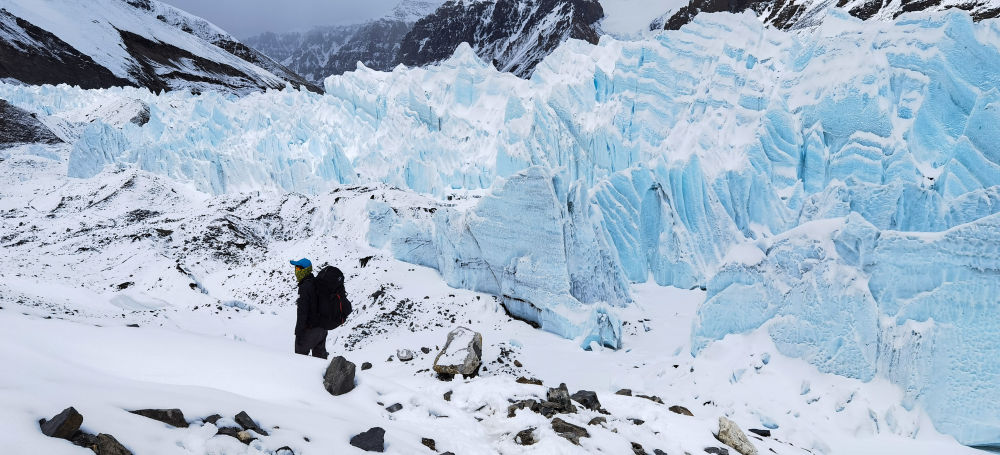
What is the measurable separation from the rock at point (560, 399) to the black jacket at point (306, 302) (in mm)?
2877

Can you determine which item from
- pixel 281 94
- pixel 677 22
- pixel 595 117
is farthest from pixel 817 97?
pixel 677 22

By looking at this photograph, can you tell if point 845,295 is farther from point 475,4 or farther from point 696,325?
point 475,4

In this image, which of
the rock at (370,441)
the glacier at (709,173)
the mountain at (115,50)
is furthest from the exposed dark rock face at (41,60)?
the rock at (370,441)

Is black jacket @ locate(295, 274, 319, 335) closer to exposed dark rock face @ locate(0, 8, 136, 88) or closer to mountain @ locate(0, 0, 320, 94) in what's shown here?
exposed dark rock face @ locate(0, 8, 136, 88)

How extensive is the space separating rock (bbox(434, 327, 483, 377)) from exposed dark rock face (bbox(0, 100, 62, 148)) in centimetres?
4297

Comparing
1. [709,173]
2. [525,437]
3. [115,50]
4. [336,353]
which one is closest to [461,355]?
[525,437]

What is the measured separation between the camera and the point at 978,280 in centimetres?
629

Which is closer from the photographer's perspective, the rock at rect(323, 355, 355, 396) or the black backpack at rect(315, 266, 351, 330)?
the rock at rect(323, 355, 355, 396)

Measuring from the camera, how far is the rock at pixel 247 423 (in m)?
3.20

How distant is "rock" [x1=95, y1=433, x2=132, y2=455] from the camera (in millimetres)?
2414

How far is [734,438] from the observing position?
5.20 meters

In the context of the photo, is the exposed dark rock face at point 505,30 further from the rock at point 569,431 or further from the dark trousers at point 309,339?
the rock at point 569,431

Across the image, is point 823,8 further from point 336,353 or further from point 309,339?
point 309,339

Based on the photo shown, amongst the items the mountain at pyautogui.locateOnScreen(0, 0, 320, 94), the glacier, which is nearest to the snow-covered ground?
the glacier
